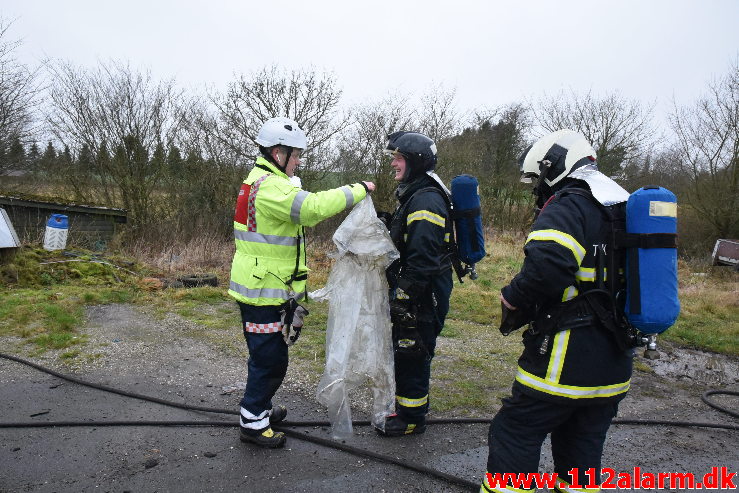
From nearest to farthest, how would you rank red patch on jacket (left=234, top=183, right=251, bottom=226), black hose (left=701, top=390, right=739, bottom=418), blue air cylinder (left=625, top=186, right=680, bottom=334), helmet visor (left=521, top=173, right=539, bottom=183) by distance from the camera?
blue air cylinder (left=625, top=186, right=680, bottom=334) < helmet visor (left=521, top=173, right=539, bottom=183) < red patch on jacket (left=234, top=183, right=251, bottom=226) < black hose (left=701, top=390, right=739, bottom=418)

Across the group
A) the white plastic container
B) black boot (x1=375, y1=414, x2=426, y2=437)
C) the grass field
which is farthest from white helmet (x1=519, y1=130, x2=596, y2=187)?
the white plastic container

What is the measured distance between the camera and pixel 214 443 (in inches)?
138

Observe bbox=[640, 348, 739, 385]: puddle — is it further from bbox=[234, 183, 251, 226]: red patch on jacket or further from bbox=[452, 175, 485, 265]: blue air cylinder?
bbox=[234, 183, 251, 226]: red patch on jacket

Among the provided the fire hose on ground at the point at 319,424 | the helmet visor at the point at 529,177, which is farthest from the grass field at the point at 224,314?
the helmet visor at the point at 529,177

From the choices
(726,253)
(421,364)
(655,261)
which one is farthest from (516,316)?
(726,253)

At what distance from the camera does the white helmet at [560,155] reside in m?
2.54

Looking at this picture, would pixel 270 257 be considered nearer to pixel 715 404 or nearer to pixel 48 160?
pixel 715 404

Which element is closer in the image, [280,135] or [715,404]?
[280,135]

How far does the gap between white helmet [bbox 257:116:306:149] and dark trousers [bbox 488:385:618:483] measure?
7.00 feet

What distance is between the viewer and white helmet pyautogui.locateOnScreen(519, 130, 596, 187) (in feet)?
8.32

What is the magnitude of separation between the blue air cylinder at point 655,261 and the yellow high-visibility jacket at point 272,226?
171 centimetres

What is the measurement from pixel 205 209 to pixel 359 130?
5045 millimetres

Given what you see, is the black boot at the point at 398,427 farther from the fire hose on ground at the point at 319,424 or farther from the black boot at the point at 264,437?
the black boot at the point at 264,437

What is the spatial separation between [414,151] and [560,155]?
123cm
